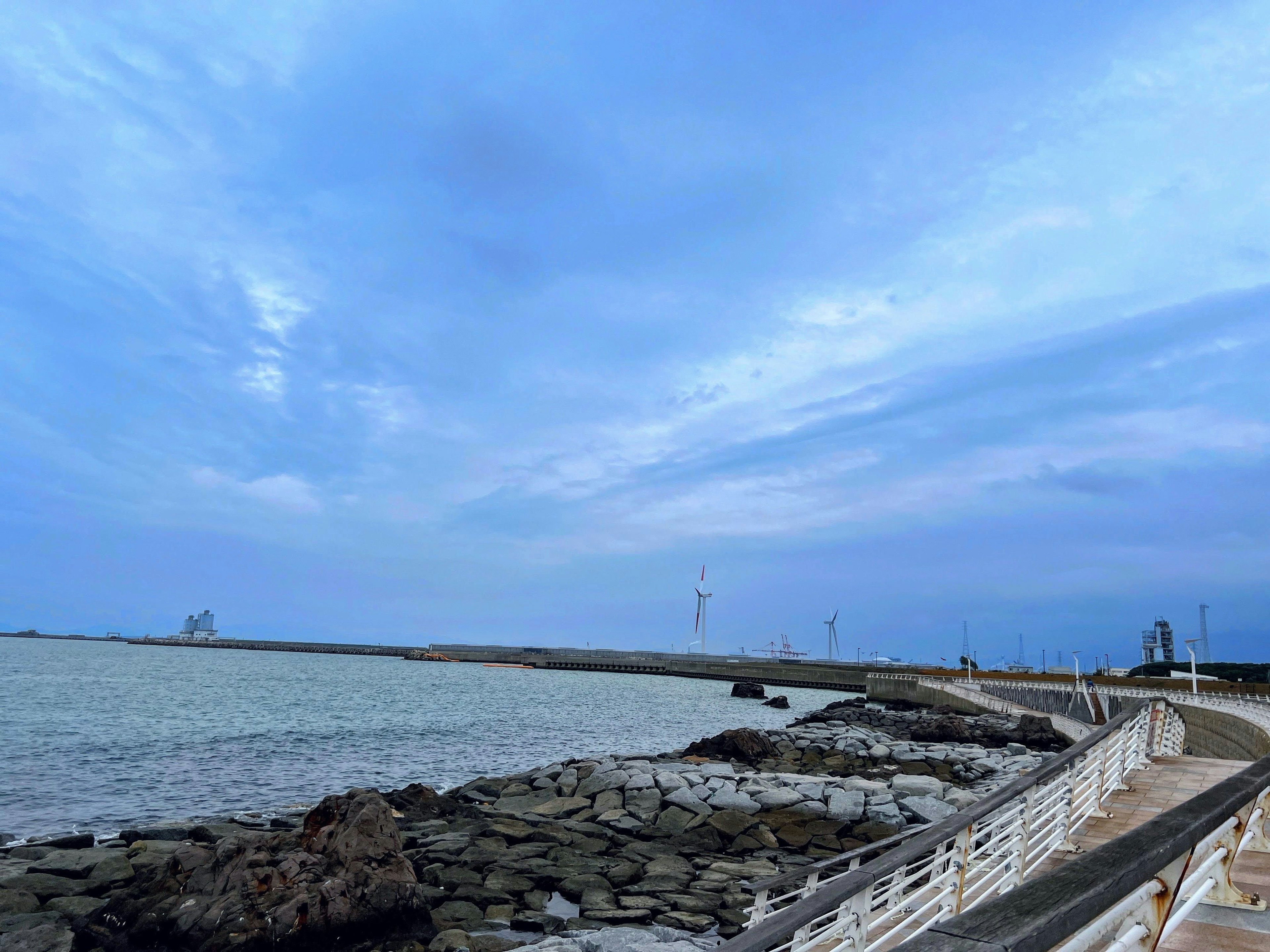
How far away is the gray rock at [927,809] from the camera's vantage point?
1683cm

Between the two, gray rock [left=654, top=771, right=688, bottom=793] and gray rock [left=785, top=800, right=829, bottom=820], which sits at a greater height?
gray rock [left=654, top=771, right=688, bottom=793]

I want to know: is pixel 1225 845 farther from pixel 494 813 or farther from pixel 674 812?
pixel 494 813

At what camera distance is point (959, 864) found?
5.80 metres

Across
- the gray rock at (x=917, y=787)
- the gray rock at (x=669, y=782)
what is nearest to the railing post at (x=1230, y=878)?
the gray rock at (x=917, y=787)

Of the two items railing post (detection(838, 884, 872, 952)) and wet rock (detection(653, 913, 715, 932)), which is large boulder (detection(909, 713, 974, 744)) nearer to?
wet rock (detection(653, 913, 715, 932))

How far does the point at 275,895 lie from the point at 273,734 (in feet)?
93.2

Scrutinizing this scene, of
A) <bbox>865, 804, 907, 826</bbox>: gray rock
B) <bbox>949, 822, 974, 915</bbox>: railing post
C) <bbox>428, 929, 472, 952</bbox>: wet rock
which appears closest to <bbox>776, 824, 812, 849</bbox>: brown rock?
<bbox>865, 804, 907, 826</bbox>: gray rock

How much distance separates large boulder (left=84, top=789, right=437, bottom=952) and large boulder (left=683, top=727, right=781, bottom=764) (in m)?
16.9

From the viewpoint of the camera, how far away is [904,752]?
26453mm

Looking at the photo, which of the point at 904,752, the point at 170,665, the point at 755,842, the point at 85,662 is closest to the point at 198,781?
the point at 755,842

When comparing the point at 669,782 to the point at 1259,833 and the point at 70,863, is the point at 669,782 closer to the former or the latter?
the point at 70,863

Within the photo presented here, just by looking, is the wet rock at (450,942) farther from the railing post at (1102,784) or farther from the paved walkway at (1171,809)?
the railing post at (1102,784)

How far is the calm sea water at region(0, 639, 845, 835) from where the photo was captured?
22.5 metres

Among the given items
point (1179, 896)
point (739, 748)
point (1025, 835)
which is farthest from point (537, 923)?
point (739, 748)
